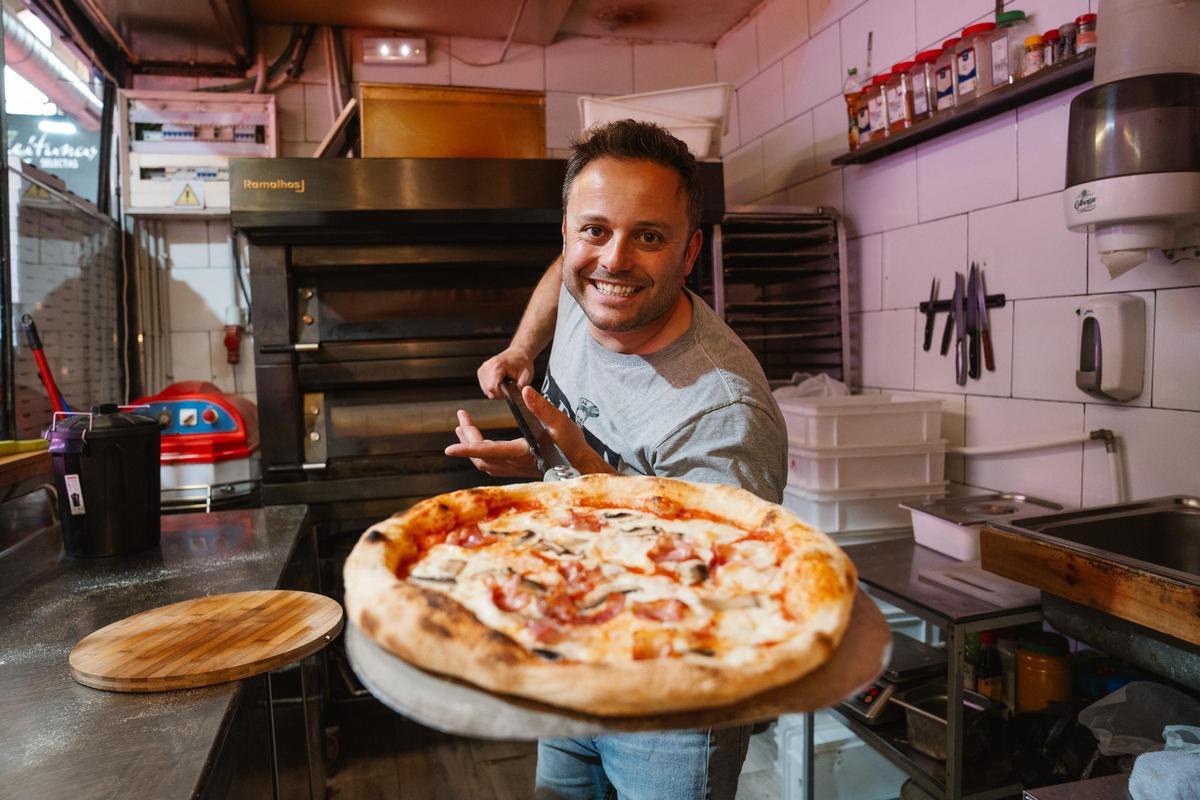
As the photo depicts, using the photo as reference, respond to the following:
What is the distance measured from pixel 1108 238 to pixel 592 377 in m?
1.18

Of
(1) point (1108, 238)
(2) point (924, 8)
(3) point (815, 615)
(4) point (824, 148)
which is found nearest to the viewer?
(3) point (815, 615)

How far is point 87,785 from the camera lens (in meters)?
0.84

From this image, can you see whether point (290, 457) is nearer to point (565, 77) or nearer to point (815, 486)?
point (815, 486)

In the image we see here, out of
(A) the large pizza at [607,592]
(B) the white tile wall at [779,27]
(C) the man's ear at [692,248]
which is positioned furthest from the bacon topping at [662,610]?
(B) the white tile wall at [779,27]

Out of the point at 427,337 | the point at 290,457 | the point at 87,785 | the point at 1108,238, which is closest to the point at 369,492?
the point at 290,457

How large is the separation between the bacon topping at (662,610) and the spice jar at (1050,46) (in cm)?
183

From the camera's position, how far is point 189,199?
3.15m

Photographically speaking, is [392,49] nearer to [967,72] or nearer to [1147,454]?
[967,72]

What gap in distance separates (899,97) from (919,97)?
73 millimetres

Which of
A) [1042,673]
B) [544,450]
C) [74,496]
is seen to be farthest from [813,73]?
[74,496]

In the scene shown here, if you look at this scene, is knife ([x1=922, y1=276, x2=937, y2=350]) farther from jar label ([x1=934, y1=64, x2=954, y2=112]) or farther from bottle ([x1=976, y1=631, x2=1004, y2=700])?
bottle ([x1=976, y1=631, x2=1004, y2=700])

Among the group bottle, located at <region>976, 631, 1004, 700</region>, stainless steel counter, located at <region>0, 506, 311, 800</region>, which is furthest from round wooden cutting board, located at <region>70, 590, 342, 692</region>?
bottle, located at <region>976, 631, 1004, 700</region>

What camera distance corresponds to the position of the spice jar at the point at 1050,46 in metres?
1.89

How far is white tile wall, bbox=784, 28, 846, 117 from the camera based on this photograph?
9.46 feet
